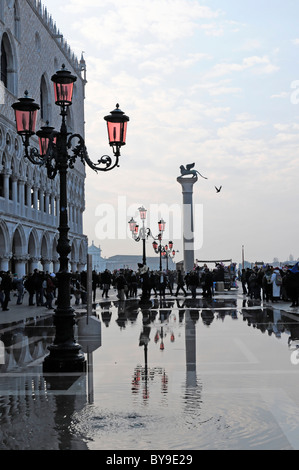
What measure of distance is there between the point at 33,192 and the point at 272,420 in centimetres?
4840

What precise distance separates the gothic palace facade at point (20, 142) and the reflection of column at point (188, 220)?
1576 cm

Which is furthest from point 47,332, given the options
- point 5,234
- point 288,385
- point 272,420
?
point 5,234

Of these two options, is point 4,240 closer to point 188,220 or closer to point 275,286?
point 275,286

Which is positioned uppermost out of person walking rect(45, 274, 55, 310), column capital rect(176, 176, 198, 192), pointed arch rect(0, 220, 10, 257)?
column capital rect(176, 176, 198, 192)

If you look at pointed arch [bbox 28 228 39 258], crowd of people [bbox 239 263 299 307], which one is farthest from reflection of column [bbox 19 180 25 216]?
crowd of people [bbox 239 263 299 307]

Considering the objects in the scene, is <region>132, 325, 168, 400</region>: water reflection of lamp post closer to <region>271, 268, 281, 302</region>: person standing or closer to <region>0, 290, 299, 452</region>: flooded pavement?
<region>0, 290, 299, 452</region>: flooded pavement

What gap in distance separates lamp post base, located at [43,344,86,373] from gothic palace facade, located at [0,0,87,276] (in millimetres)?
34187

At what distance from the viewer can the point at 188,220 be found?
229 ft

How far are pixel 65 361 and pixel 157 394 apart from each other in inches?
91.4

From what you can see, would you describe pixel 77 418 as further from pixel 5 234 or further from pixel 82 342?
pixel 5 234

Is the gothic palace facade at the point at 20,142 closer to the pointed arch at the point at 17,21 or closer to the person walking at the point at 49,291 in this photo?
the pointed arch at the point at 17,21

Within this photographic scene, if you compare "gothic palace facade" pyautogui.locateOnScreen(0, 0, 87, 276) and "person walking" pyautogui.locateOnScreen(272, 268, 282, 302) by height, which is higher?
"gothic palace facade" pyautogui.locateOnScreen(0, 0, 87, 276)

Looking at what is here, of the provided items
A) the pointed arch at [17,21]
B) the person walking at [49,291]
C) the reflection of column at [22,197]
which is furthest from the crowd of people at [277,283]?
the pointed arch at [17,21]

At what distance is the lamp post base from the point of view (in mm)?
9398
